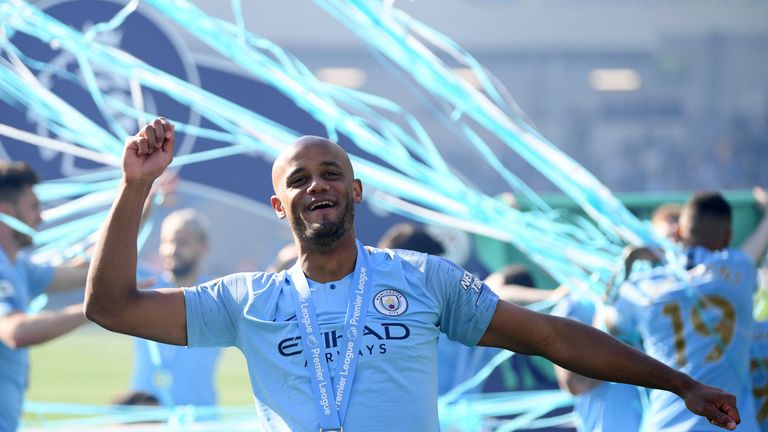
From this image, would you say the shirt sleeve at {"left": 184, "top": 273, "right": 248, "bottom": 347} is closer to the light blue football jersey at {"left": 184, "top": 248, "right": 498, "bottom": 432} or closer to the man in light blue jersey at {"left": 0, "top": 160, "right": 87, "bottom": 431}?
the light blue football jersey at {"left": 184, "top": 248, "right": 498, "bottom": 432}

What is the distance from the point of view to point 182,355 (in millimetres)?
6387

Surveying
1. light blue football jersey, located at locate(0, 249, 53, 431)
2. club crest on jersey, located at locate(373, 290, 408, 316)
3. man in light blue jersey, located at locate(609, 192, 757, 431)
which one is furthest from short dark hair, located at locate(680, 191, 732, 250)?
light blue football jersey, located at locate(0, 249, 53, 431)

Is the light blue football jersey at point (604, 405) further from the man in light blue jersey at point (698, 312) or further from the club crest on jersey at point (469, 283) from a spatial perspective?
the club crest on jersey at point (469, 283)

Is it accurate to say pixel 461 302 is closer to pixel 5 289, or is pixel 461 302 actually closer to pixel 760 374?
pixel 5 289

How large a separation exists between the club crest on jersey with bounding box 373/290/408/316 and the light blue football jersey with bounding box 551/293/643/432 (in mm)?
2010

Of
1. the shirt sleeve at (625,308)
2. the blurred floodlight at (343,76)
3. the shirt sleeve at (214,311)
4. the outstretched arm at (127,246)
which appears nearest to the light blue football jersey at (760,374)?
the shirt sleeve at (625,308)

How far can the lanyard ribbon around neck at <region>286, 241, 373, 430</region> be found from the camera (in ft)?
8.98

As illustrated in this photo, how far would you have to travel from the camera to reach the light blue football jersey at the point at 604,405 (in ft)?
15.8

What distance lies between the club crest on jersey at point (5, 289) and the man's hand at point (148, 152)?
2.11 m

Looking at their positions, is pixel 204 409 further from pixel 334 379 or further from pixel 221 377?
pixel 221 377

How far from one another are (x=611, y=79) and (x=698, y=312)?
1924 cm

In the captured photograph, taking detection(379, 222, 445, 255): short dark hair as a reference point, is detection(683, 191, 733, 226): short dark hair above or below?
below

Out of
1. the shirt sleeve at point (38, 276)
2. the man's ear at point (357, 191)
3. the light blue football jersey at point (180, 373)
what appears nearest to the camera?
the man's ear at point (357, 191)

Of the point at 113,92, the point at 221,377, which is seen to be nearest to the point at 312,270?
the point at 113,92
